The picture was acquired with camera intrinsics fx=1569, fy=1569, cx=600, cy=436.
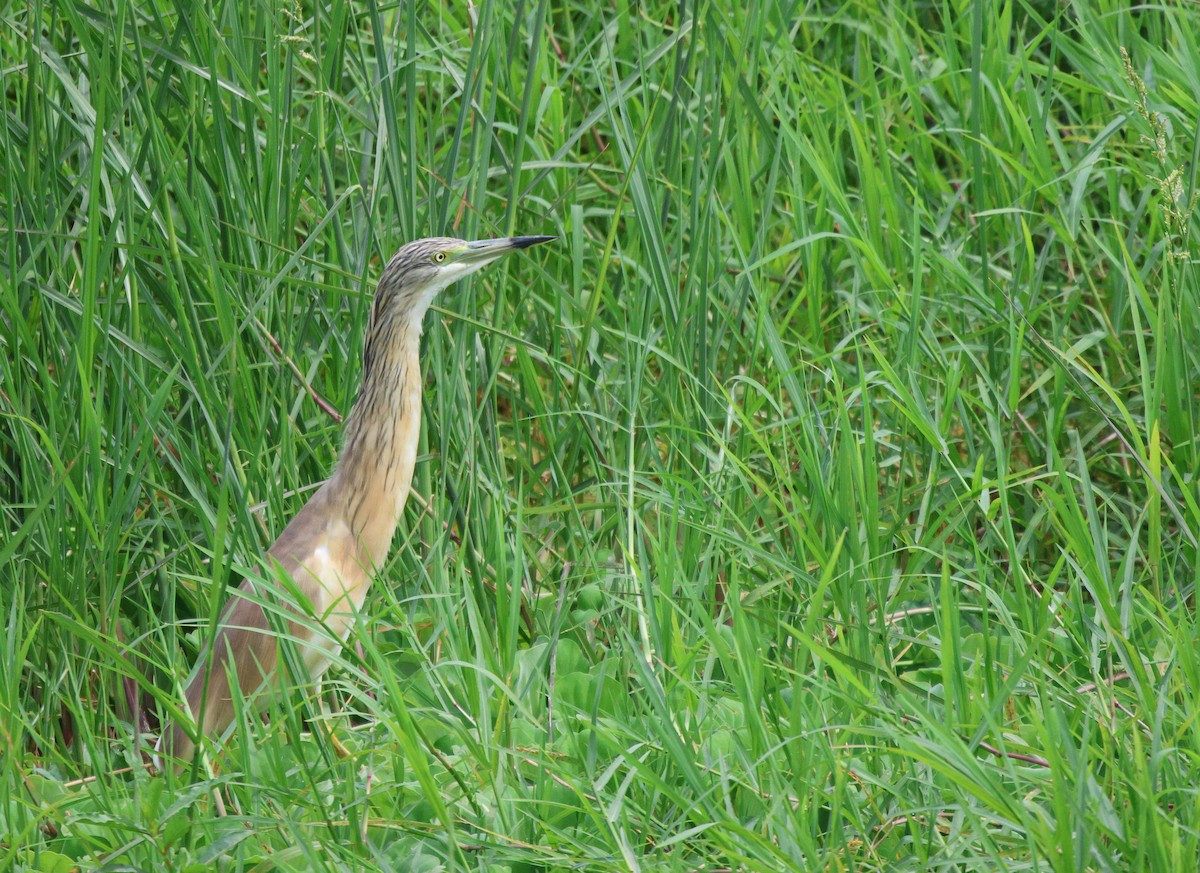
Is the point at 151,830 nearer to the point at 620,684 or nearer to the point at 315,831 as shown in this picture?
the point at 315,831

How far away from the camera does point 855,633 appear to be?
2584 millimetres

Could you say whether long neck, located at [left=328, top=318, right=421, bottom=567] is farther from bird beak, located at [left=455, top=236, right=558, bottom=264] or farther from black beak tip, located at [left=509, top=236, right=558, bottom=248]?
black beak tip, located at [left=509, top=236, right=558, bottom=248]

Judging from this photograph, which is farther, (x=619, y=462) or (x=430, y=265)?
(x=619, y=462)

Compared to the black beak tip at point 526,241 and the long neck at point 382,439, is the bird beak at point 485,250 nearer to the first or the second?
the black beak tip at point 526,241

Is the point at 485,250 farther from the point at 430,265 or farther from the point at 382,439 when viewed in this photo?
the point at 382,439

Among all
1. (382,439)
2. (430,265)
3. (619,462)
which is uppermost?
(430,265)

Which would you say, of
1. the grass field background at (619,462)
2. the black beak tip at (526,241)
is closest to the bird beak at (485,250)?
the black beak tip at (526,241)

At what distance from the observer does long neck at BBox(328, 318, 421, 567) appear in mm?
3144

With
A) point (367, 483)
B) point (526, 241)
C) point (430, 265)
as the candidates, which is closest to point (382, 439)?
point (367, 483)

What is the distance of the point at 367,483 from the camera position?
124 inches

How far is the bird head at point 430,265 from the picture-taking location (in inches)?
121

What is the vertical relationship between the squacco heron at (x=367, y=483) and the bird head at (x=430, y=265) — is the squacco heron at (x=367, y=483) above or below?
below

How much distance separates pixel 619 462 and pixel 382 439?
20.4 inches

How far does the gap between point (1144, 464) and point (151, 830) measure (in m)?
1.63
